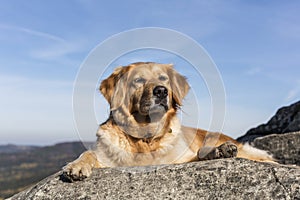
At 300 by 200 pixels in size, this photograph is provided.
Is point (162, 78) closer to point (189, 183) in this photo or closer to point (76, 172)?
point (76, 172)

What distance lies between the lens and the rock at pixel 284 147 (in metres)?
10.0

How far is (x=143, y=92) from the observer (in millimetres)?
8938

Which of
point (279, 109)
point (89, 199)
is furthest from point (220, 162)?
point (279, 109)

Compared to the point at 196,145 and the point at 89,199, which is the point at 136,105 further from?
the point at 89,199

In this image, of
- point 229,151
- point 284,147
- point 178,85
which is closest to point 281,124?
point 284,147

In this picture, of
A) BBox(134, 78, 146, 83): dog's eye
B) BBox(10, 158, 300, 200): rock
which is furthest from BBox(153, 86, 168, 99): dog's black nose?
BBox(10, 158, 300, 200): rock

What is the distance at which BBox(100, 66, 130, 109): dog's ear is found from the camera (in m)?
9.42

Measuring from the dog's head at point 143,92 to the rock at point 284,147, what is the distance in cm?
293

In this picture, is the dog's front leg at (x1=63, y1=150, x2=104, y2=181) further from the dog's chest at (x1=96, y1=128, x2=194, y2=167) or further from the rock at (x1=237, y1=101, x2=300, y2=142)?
the rock at (x1=237, y1=101, x2=300, y2=142)

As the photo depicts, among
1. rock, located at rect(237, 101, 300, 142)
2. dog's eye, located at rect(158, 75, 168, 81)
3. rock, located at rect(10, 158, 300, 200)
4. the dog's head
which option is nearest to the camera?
rock, located at rect(10, 158, 300, 200)

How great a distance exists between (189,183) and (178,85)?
4.71 meters

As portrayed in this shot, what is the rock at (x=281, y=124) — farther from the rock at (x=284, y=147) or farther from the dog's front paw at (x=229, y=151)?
the dog's front paw at (x=229, y=151)

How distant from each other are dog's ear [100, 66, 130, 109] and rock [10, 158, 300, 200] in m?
3.25

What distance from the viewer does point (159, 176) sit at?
586 cm
